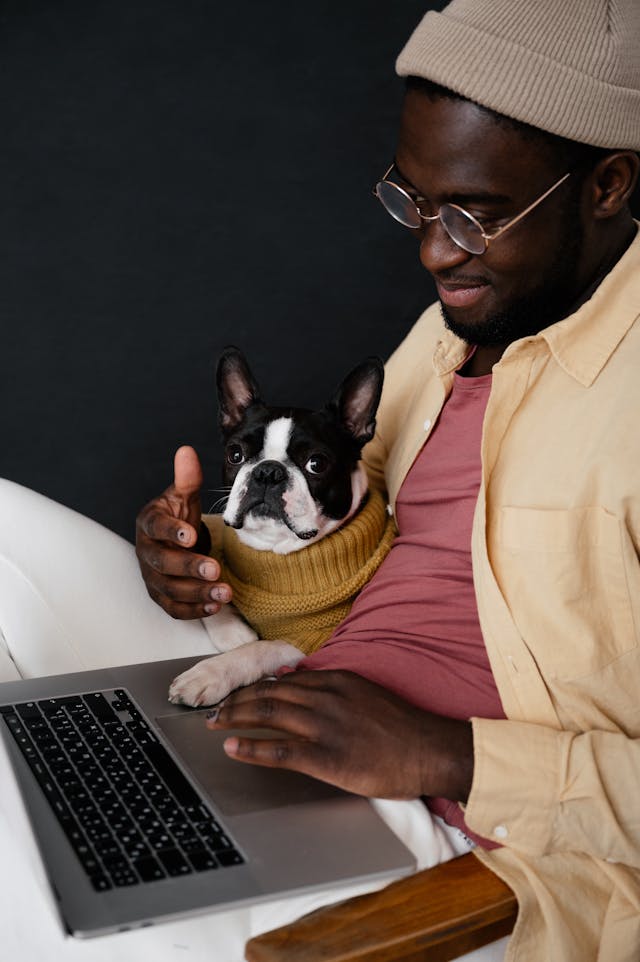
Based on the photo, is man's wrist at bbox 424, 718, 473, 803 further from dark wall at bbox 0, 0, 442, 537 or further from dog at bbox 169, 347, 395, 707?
dark wall at bbox 0, 0, 442, 537

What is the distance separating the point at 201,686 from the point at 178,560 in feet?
0.65

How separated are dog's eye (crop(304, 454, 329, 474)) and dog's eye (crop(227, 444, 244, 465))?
→ 0.40 feet

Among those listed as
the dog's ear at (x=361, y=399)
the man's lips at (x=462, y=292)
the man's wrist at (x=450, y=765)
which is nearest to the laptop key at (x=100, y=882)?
the man's wrist at (x=450, y=765)

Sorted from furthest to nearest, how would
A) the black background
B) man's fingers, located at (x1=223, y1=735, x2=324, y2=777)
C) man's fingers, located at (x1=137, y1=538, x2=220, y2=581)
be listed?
the black background < man's fingers, located at (x1=137, y1=538, x2=220, y2=581) < man's fingers, located at (x1=223, y1=735, x2=324, y2=777)

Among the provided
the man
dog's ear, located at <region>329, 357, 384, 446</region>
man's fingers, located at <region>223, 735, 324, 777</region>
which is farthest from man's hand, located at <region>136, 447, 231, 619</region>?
man's fingers, located at <region>223, 735, 324, 777</region>

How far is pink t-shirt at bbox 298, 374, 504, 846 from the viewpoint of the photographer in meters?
1.50

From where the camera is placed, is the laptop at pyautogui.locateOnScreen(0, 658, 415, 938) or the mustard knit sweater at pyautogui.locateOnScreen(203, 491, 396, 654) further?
the mustard knit sweater at pyautogui.locateOnScreen(203, 491, 396, 654)

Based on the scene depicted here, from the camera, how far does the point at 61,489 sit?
114 inches


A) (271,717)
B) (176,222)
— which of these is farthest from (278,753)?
(176,222)

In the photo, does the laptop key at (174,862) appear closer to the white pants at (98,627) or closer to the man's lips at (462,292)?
the white pants at (98,627)

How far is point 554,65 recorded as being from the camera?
4.61 feet

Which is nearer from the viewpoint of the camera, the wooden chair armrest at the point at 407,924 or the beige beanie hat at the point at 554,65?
the wooden chair armrest at the point at 407,924

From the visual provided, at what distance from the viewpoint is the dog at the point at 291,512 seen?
186 cm

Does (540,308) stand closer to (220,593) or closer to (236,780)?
(220,593)
